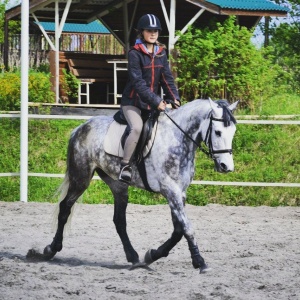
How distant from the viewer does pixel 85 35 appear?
130 feet

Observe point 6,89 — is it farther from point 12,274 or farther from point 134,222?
point 12,274

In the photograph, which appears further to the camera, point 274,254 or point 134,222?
point 134,222

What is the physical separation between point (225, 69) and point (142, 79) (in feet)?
34.5

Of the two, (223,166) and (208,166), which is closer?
(223,166)

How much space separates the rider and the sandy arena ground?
3.52ft

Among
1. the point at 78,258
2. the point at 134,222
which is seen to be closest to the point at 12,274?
the point at 78,258

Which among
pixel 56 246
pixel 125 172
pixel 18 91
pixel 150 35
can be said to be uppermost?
pixel 150 35

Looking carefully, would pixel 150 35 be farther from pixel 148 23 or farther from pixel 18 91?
pixel 18 91

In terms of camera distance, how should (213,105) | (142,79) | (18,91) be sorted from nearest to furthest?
(213,105)
(142,79)
(18,91)

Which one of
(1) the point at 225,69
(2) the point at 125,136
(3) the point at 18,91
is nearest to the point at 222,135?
(2) the point at 125,136

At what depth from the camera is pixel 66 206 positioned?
30.2 ft

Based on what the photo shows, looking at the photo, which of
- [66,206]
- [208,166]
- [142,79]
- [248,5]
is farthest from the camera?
[248,5]

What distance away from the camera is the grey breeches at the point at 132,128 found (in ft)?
27.5

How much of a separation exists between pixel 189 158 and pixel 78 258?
180 centimetres
